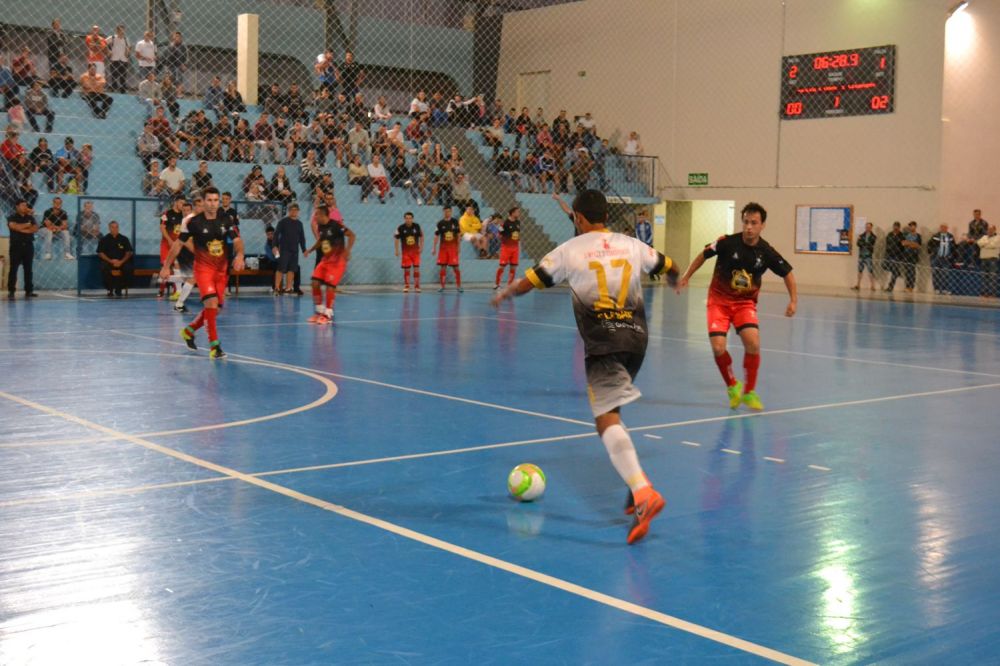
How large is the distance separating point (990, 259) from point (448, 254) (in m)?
14.9

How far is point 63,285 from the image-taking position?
27.0 metres

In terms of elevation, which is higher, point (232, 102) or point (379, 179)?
point (232, 102)

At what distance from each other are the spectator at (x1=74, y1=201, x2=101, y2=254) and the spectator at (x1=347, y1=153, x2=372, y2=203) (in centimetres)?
797

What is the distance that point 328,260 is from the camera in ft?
67.1

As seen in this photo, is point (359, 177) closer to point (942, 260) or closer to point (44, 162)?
point (44, 162)

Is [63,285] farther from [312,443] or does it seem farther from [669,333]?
[312,443]

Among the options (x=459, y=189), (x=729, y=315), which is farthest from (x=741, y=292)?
(x=459, y=189)

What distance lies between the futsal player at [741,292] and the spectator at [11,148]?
774 inches

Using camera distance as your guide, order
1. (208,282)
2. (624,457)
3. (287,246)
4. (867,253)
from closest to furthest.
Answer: (624,457) < (208,282) < (287,246) < (867,253)

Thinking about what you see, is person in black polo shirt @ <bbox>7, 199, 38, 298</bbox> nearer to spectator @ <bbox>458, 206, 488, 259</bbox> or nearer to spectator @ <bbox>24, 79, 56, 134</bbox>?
spectator @ <bbox>24, 79, 56, 134</bbox>

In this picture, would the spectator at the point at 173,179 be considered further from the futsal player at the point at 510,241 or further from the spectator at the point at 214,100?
the futsal player at the point at 510,241

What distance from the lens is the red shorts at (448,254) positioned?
3066 cm

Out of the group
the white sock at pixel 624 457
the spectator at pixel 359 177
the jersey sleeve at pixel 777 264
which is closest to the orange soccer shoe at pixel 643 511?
the white sock at pixel 624 457

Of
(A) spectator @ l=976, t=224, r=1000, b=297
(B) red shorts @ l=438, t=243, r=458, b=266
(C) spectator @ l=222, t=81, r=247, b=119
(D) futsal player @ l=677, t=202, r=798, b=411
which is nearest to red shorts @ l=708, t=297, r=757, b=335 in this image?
(D) futsal player @ l=677, t=202, r=798, b=411
